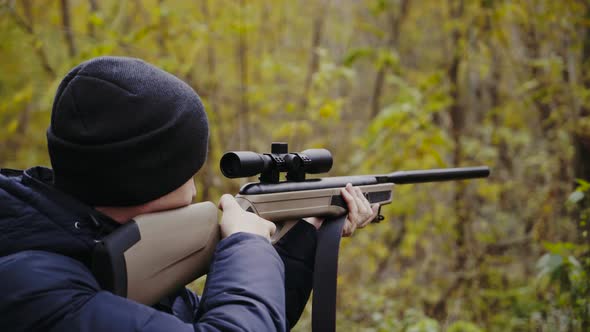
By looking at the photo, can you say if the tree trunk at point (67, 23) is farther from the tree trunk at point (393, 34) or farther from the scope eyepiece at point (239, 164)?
the scope eyepiece at point (239, 164)

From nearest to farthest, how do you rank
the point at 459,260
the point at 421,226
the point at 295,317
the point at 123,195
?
the point at 123,195
the point at 295,317
the point at 459,260
the point at 421,226

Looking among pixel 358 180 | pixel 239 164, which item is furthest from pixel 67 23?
pixel 239 164

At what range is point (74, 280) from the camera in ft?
4.07

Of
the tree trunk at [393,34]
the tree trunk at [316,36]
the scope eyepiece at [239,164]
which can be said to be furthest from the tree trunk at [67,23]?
the scope eyepiece at [239,164]

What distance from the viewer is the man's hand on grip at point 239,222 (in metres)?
1.66

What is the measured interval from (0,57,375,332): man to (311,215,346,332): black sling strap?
577mm

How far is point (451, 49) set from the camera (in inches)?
271

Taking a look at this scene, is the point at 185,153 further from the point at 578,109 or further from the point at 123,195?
the point at 578,109

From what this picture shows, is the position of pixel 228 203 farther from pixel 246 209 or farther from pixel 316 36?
pixel 316 36

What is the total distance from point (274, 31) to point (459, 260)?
4.30 metres

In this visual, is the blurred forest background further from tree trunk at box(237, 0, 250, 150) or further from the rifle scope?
the rifle scope

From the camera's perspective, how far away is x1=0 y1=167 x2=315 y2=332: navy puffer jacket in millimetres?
1183

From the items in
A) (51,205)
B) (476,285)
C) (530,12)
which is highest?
(530,12)

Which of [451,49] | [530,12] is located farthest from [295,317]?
[451,49]
